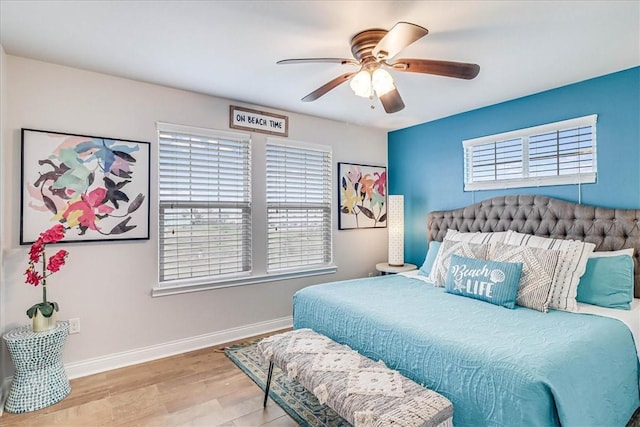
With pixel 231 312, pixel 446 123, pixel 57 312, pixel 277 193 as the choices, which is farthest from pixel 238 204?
pixel 446 123

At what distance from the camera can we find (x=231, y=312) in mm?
3422

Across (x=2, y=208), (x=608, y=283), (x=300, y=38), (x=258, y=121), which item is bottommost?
(x=608, y=283)

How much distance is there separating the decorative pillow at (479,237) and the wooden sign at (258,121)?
2.09 metres

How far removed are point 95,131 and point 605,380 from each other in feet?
12.2

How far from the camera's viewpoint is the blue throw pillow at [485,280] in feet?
7.80

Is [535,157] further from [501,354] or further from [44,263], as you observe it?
[44,263]

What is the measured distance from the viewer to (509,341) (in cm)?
175

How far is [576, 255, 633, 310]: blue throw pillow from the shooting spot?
2344 millimetres

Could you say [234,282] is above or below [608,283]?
below

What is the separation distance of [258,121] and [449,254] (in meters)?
2.30

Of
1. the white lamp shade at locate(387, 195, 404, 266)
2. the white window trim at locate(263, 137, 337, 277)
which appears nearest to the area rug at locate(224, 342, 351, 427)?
the white window trim at locate(263, 137, 337, 277)

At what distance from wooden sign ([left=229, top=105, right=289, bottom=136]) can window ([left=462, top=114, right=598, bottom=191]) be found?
2.03 metres

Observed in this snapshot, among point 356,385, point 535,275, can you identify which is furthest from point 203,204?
point 535,275

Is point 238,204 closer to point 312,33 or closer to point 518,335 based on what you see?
point 312,33
